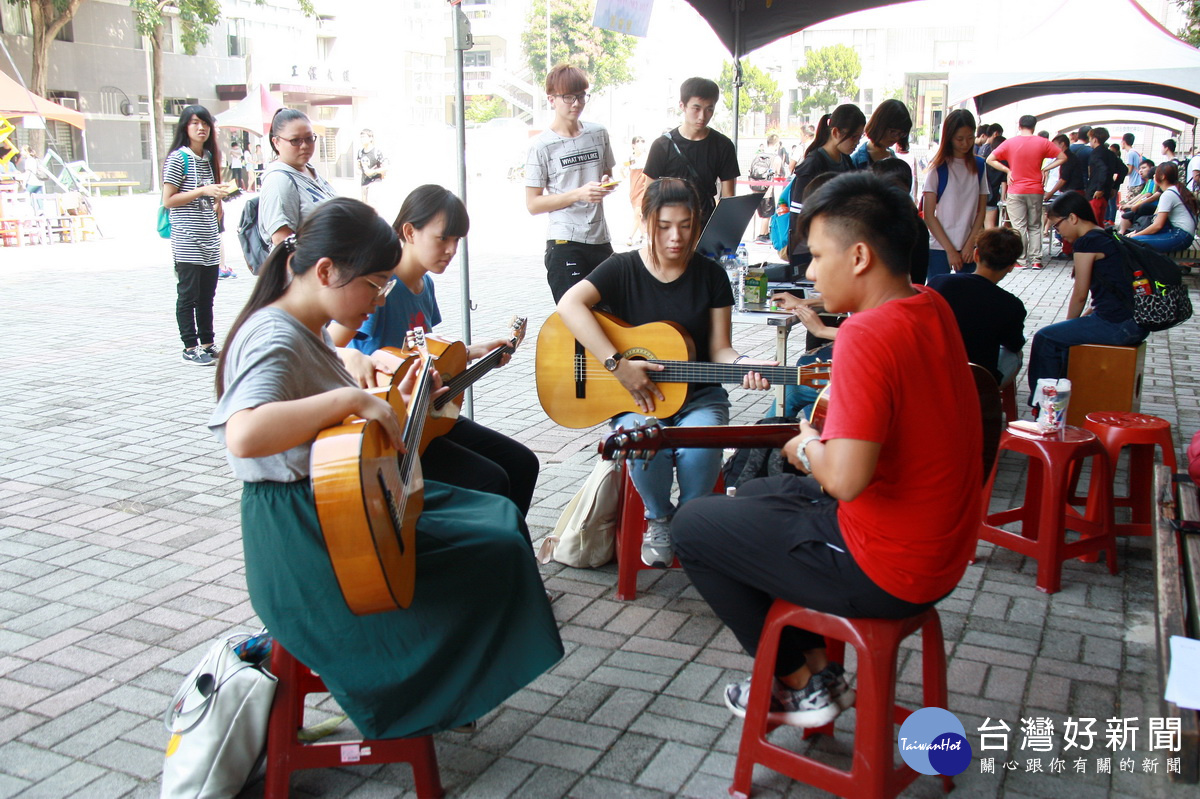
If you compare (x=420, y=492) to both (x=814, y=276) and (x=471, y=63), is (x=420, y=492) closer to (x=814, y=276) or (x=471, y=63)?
(x=814, y=276)

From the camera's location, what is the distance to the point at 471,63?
75.2 meters

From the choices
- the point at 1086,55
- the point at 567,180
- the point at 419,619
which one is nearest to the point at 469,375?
the point at 419,619

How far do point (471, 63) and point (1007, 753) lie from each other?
78.6 meters

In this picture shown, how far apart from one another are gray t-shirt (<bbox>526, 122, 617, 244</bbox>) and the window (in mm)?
29279

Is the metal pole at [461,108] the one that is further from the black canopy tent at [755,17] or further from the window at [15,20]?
the window at [15,20]

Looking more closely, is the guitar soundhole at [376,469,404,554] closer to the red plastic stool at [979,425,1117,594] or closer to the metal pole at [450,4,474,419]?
the red plastic stool at [979,425,1117,594]

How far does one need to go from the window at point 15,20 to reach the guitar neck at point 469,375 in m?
31.4

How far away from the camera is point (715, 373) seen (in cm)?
343

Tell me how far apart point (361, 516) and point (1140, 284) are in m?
4.65

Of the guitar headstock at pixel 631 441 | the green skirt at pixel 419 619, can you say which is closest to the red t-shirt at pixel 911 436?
the guitar headstock at pixel 631 441

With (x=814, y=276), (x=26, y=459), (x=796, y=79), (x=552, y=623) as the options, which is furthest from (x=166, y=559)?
(x=796, y=79)

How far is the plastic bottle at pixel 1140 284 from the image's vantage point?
196 inches

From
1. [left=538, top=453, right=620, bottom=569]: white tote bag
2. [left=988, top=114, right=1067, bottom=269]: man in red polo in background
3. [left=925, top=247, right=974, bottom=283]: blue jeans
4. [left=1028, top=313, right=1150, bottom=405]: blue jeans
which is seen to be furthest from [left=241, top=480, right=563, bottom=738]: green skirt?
[left=988, top=114, right=1067, bottom=269]: man in red polo in background

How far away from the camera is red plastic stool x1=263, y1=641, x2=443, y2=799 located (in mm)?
2178
